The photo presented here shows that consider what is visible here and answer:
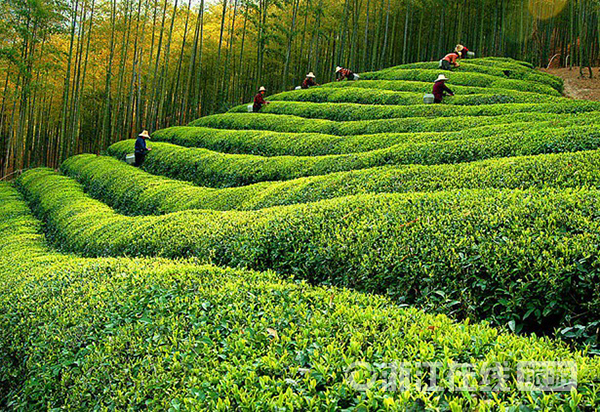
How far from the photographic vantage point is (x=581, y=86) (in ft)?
65.4

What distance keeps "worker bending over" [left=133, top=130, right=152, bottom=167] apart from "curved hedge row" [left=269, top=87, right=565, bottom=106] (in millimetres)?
8236

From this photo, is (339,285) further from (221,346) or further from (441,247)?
(221,346)

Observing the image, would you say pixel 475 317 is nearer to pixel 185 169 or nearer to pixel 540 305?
pixel 540 305

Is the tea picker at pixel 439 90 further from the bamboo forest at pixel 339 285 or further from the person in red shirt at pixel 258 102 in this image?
the person in red shirt at pixel 258 102

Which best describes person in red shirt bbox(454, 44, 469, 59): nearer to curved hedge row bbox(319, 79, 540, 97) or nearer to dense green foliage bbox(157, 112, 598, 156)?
curved hedge row bbox(319, 79, 540, 97)

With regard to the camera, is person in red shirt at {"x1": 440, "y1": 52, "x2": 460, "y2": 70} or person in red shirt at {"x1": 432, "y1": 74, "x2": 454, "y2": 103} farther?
person in red shirt at {"x1": 440, "y1": 52, "x2": 460, "y2": 70}

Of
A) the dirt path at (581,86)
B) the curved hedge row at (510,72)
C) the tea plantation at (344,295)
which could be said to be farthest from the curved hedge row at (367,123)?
the dirt path at (581,86)

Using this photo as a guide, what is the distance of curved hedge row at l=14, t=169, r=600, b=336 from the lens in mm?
3480

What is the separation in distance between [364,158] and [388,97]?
8932mm

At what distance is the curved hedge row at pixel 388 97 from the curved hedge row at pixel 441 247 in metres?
10.8

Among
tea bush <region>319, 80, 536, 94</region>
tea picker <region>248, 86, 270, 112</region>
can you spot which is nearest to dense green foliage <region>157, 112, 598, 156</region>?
tea picker <region>248, 86, 270, 112</region>

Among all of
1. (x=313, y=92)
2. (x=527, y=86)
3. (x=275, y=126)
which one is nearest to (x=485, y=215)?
(x=275, y=126)

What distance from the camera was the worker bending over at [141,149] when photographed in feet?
57.4

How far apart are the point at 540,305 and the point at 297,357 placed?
2.14 metres
